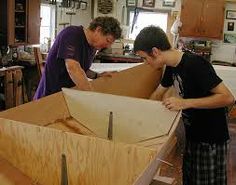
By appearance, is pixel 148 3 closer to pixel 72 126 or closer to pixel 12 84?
pixel 12 84

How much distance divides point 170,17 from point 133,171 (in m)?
5.84

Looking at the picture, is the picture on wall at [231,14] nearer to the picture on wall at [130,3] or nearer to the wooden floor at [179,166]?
the picture on wall at [130,3]

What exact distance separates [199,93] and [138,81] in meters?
1.26

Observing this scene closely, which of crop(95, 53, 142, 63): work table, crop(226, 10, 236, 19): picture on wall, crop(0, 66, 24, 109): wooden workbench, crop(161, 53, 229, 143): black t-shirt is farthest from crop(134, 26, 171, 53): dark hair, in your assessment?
crop(226, 10, 236, 19): picture on wall

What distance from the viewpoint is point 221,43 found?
6707 millimetres

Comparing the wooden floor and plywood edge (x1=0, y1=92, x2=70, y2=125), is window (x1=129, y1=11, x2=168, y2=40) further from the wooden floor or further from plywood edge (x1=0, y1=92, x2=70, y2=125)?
plywood edge (x1=0, y1=92, x2=70, y2=125)

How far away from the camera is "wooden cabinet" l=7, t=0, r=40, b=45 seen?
16.4ft

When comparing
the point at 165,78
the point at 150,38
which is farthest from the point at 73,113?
the point at 150,38

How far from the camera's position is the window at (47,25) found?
6140mm

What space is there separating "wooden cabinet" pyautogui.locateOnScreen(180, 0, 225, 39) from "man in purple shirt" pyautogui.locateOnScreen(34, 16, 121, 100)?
3896 millimetres

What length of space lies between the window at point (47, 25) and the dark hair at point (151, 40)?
4.43 meters

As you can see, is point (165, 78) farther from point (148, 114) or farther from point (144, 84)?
point (144, 84)

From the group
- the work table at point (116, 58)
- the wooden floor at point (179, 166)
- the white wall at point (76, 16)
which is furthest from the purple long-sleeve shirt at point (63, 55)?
the white wall at point (76, 16)

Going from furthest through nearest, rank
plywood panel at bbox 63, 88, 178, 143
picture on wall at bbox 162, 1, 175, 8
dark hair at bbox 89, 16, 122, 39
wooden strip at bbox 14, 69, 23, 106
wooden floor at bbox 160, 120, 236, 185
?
picture on wall at bbox 162, 1, 175, 8 → wooden strip at bbox 14, 69, 23, 106 → wooden floor at bbox 160, 120, 236, 185 → dark hair at bbox 89, 16, 122, 39 → plywood panel at bbox 63, 88, 178, 143
